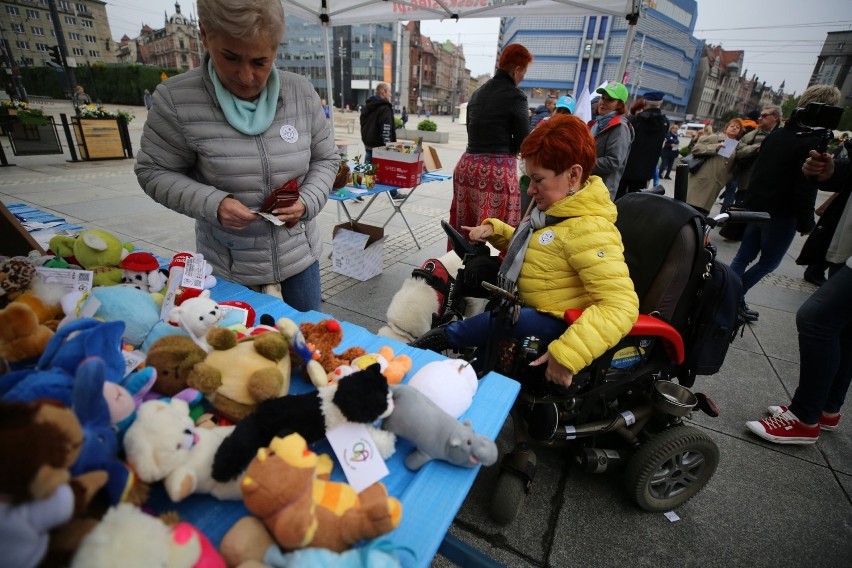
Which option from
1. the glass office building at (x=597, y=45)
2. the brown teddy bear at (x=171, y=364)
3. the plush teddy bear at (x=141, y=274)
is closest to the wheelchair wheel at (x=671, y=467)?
the brown teddy bear at (x=171, y=364)

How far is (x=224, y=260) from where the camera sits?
167cm

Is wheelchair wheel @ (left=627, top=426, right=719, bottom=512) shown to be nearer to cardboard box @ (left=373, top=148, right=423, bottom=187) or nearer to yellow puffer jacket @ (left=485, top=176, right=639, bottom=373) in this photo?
yellow puffer jacket @ (left=485, top=176, right=639, bottom=373)

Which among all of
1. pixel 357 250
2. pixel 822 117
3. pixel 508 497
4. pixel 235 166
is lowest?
pixel 508 497

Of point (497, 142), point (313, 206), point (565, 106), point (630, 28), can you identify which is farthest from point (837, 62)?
point (313, 206)

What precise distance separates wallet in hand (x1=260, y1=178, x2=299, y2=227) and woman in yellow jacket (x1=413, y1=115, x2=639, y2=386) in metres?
0.91

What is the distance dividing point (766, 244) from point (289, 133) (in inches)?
167

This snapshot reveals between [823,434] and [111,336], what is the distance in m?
3.59

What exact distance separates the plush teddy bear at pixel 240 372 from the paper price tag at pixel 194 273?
0.48m

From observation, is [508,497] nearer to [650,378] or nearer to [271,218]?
[650,378]

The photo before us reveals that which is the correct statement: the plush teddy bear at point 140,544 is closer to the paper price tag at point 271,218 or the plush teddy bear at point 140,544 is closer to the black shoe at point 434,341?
the paper price tag at point 271,218

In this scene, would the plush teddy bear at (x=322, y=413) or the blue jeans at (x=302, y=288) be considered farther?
the blue jeans at (x=302, y=288)

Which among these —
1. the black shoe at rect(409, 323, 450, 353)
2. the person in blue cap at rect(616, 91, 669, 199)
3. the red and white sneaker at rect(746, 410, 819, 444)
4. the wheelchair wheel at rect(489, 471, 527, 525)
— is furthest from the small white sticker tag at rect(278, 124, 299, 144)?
the person in blue cap at rect(616, 91, 669, 199)

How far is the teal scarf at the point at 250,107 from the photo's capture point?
140cm

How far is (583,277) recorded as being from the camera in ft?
4.96
